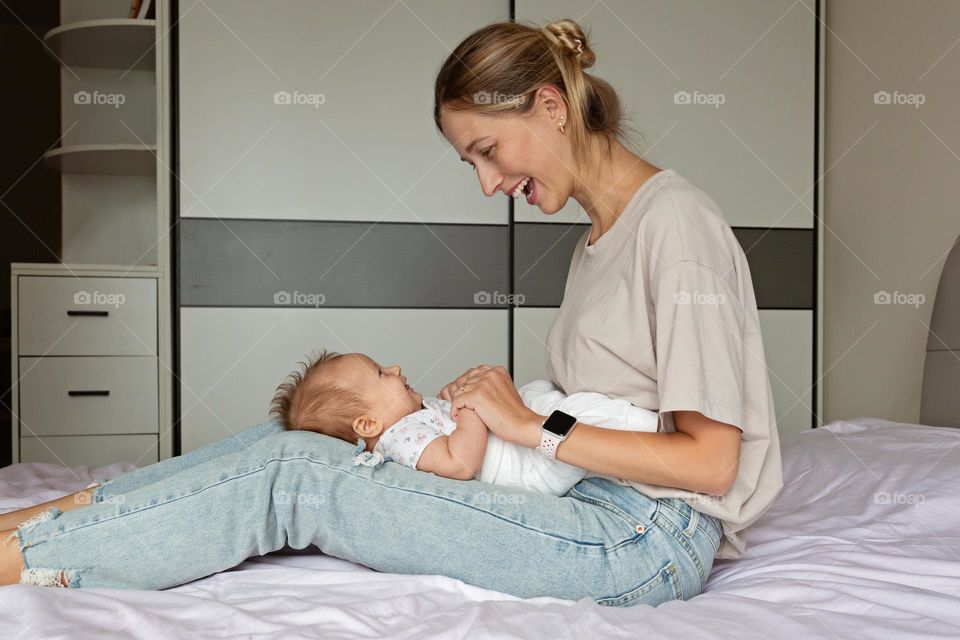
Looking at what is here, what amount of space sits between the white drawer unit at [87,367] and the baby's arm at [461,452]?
179 cm

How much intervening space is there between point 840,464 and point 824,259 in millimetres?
1610

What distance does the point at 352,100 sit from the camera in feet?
9.60

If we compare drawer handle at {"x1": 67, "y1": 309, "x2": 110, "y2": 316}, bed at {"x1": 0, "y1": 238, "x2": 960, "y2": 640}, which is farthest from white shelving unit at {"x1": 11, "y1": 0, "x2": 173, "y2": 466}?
bed at {"x1": 0, "y1": 238, "x2": 960, "y2": 640}

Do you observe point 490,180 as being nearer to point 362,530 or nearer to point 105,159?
point 362,530

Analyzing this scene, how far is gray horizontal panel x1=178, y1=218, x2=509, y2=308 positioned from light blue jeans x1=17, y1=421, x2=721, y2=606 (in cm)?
173

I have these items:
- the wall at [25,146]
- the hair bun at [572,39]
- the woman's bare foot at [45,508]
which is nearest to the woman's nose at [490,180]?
the hair bun at [572,39]

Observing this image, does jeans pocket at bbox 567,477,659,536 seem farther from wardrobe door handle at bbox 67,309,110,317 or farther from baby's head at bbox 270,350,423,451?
wardrobe door handle at bbox 67,309,110,317

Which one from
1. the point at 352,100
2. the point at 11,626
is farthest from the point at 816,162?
the point at 11,626

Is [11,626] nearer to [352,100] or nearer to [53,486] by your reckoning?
[53,486]

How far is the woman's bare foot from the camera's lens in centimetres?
133

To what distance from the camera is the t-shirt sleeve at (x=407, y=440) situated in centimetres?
131

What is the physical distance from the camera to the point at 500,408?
4.19 ft

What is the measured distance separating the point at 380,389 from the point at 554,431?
0.39 meters

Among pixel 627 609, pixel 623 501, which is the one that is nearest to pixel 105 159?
pixel 623 501
